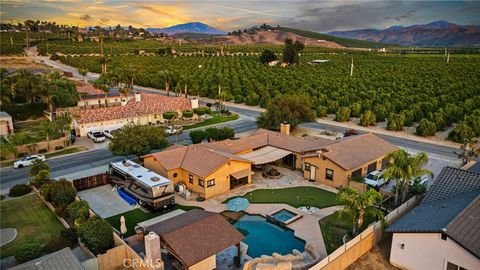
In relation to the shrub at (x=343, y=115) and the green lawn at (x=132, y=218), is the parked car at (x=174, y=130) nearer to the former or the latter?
the green lawn at (x=132, y=218)

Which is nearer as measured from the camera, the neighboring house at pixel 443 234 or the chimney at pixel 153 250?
the neighboring house at pixel 443 234

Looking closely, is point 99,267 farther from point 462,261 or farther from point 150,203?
point 462,261

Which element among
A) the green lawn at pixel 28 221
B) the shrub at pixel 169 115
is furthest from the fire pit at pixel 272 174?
the shrub at pixel 169 115

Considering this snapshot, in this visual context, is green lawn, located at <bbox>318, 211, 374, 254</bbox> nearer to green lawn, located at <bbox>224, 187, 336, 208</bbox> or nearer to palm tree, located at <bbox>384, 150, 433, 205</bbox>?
green lawn, located at <bbox>224, 187, 336, 208</bbox>

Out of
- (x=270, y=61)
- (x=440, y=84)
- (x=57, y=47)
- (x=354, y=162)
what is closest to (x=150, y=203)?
(x=354, y=162)

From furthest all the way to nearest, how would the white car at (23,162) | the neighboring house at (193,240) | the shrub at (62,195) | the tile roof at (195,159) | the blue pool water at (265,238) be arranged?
the white car at (23,162) → the tile roof at (195,159) → the shrub at (62,195) → the blue pool water at (265,238) → the neighboring house at (193,240)

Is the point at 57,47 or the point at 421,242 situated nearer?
the point at 421,242

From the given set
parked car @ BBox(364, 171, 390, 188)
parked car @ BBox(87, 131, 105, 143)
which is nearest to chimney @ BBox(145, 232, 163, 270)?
parked car @ BBox(364, 171, 390, 188)
